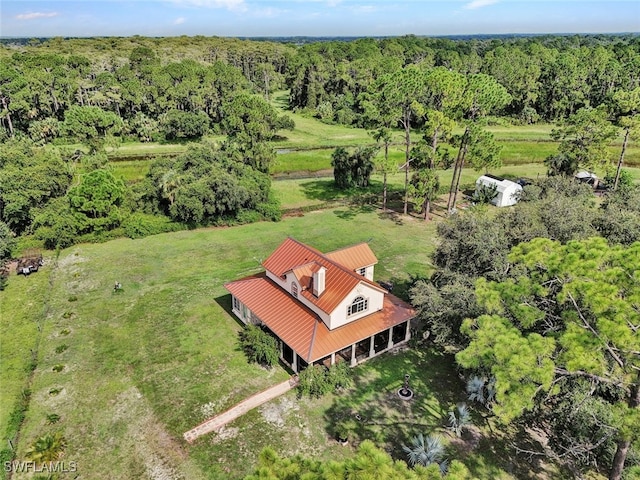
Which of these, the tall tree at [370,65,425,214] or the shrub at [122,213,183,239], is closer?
the tall tree at [370,65,425,214]

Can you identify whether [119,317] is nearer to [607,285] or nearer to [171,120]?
[607,285]

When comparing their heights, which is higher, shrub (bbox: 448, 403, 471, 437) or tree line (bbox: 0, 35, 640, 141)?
tree line (bbox: 0, 35, 640, 141)

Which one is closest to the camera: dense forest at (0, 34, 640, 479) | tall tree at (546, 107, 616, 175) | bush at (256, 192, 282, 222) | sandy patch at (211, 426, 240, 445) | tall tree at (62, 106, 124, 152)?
dense forest at (0, 34, 640, 479)

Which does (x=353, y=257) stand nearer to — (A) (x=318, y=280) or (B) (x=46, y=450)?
(A) (x=318, y=280)

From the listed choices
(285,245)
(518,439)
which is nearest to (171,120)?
(285,245)

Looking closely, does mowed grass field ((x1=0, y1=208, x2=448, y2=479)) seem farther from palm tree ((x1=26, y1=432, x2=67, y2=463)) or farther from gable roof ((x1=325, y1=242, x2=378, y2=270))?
gable roof ((x1=325, y1=242, x2=378, y2=270))

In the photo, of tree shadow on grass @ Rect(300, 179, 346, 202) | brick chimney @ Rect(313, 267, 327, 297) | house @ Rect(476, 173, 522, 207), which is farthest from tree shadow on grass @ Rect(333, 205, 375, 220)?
brick chimney @ Rect(313, 267, 327, 297)
